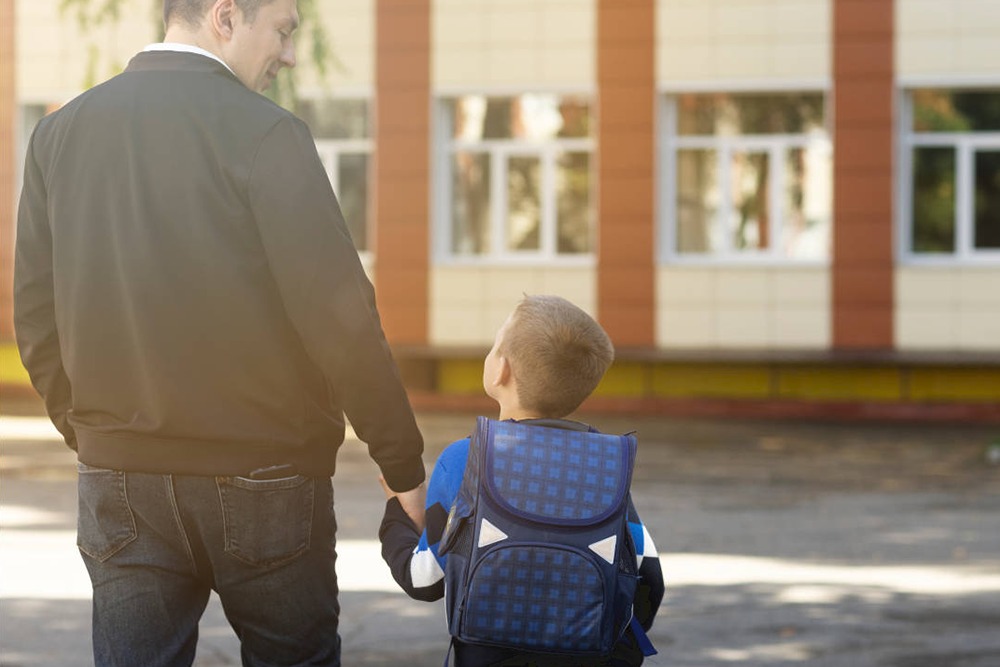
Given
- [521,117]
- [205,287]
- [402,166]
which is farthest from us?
[402,166]

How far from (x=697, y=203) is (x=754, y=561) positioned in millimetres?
11823

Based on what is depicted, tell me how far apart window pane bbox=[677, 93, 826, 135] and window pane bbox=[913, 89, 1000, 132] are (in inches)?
46.7

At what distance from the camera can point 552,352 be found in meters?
3.36

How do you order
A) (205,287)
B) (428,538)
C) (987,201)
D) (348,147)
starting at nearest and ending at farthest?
(205,287) < (428,538) < (987,201) < (348,147)

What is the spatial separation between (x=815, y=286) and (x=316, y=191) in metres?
17.3

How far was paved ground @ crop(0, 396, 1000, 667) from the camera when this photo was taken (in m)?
6.85

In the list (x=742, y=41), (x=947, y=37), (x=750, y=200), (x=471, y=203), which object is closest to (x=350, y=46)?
(x=471, y=203)

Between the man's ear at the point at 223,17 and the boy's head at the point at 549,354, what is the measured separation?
77 cm

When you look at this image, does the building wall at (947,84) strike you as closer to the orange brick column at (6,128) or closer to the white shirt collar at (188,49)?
the orange brick column at (6,128)

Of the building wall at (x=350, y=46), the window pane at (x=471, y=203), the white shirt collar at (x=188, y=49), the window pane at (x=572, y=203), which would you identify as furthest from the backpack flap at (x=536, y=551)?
the building wall at (x=350, y=46)

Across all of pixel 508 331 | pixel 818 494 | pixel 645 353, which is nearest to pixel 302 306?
pixel 508 331

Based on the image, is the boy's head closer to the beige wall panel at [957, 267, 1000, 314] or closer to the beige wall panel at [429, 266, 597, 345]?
the beige wall panel at [957, 267, 1000, 314]

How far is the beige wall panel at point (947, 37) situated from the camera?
1945cm

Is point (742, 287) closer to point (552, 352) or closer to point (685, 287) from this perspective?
point (685, 287)
